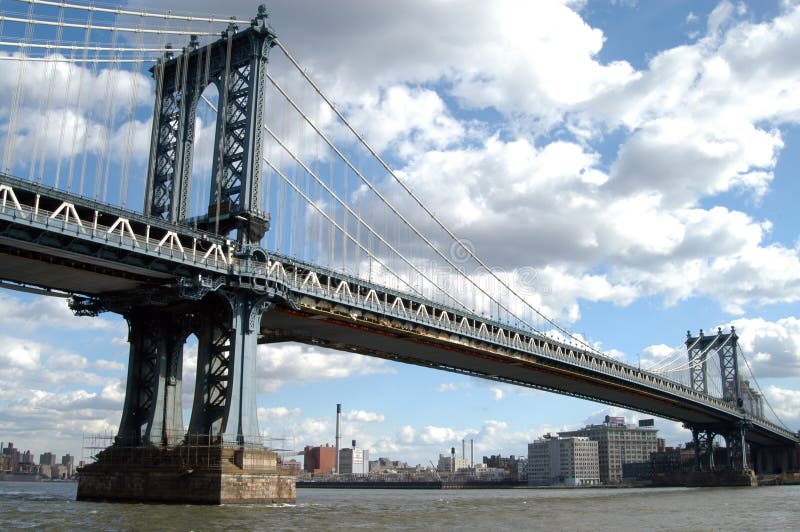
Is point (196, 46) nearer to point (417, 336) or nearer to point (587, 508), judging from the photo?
point (417, 336)

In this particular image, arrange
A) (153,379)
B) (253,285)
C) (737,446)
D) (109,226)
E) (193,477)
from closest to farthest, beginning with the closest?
(193,477)
(109,226)
(253,285)
(153,379)
(737,446)

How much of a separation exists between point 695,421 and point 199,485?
132 metres

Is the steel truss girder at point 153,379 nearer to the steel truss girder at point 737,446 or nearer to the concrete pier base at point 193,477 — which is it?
the concrete pier base at point 193,477

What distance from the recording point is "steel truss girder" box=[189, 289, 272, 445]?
51500 mm

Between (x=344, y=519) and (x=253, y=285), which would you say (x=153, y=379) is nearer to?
(x=253, y=285)

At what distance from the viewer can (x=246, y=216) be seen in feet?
185

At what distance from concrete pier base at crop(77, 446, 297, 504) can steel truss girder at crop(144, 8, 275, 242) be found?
14685mm

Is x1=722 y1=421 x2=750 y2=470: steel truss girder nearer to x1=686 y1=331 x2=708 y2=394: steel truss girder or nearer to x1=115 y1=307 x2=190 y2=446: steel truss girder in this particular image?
x1=686 y1=331 x2=708 y2=394: steel truss girder

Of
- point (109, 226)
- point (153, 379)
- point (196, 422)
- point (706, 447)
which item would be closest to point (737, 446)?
point (706, 447)

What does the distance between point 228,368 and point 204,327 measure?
13.5 feet

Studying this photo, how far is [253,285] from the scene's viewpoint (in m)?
54.5

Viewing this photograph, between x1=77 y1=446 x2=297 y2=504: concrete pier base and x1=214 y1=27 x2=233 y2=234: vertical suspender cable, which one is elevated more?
x1=214 y1=27 x2=233 y2=234: vertical suspender cable

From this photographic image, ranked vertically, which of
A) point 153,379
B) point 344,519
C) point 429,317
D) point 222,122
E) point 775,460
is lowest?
point 344,519

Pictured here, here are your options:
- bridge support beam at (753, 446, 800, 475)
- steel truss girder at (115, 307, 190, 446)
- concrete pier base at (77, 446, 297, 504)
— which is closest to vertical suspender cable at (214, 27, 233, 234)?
steel truss girder at (115, 307, 190, 446)
